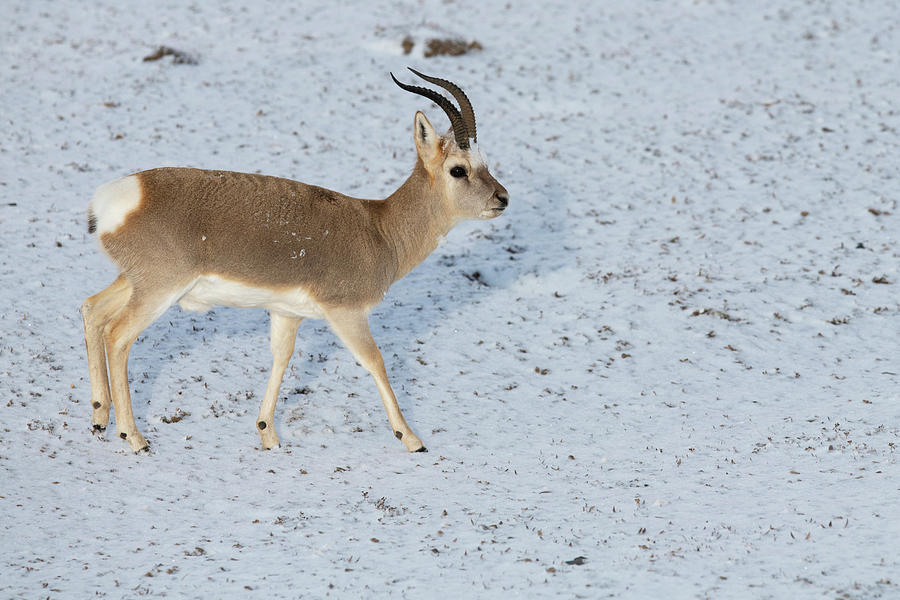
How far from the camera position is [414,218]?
27.6 feet

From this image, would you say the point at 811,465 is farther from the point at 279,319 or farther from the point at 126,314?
the point at 126,314

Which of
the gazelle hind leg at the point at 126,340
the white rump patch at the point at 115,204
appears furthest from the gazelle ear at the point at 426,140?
the gazelle hind leg at the point at 126,340

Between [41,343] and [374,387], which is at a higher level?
[374,387]

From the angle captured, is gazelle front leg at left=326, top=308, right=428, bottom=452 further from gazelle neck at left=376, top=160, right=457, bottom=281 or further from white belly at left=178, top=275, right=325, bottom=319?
gazelle neck at left=376, top=160, right=457, bottom=281

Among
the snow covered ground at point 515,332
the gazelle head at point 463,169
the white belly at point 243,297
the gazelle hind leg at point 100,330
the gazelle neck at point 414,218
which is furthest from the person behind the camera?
the gazelle neck at point 414,218

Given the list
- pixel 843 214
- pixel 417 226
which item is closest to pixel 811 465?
pixel 417 226

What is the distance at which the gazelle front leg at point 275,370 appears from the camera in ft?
26.6

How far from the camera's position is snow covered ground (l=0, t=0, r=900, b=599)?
6.29m

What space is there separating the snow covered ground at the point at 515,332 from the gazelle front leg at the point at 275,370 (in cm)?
20

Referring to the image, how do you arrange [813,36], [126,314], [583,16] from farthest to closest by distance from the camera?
[583,16], [813,36], [126,314]

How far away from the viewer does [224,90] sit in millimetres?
18141

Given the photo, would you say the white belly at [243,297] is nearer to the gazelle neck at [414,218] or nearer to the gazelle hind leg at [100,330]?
the gazelle hind leg at [100,330]

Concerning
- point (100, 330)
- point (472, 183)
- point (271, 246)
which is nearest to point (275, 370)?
point (271, 246)

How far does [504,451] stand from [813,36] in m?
15.7
